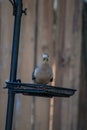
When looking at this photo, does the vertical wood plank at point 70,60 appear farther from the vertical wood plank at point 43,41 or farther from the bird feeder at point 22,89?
the bird feeder at point 22,89

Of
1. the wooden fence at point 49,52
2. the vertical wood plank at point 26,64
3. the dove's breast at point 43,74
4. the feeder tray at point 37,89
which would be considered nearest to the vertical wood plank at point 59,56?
the wooden fence at point 49,52

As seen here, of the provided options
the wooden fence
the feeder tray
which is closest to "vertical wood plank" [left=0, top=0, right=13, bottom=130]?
the wooden fence

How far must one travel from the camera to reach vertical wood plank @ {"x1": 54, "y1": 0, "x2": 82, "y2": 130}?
8.39 ft

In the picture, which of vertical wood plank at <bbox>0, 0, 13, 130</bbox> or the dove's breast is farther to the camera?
vertical wood plank at <bbox>0, 0, 13, 130</bbox>

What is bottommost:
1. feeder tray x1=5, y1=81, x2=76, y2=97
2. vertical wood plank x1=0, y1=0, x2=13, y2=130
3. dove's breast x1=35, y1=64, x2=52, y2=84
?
feeder tray x1=5, y1=81, x2=76, y2=97

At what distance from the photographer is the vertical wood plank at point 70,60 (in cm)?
→ 256

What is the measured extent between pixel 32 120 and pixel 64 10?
762 millimetres

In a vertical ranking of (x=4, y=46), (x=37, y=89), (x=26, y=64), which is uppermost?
(x=4, y=46)

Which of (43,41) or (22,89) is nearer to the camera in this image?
(22,89)

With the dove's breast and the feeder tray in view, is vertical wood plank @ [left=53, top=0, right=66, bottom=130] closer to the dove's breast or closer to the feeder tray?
the dove's breast

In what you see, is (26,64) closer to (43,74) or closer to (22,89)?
(43,74)

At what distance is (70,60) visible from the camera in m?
2.56

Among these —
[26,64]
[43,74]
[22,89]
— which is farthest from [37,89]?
[26,64]

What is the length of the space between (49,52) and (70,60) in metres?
0.15
